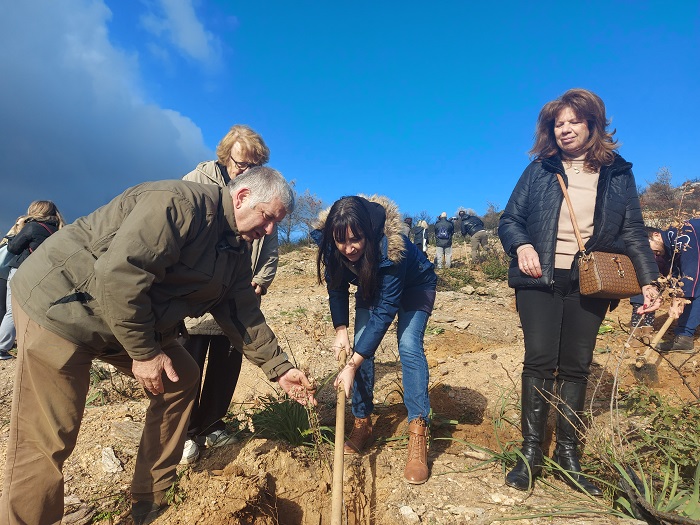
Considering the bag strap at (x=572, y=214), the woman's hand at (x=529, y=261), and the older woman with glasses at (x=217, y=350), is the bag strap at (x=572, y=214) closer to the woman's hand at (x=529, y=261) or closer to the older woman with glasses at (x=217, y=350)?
the woman's hand at (x=529, y=261)

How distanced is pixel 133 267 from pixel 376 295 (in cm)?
137

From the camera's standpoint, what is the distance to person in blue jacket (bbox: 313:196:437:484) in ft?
7.79

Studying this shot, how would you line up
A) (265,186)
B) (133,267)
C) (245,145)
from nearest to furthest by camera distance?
(133,267), (265,186), (245,145)

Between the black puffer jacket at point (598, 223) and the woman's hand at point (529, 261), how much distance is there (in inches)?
1.6

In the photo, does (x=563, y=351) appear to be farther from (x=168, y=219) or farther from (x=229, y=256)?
(x=168, y=219)

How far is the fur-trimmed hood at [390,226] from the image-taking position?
2.43 meters

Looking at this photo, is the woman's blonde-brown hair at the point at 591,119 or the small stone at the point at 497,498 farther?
the woman's blonde-brown hair at the point at 591,119

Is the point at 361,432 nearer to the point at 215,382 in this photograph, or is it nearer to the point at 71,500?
the point at 215,382

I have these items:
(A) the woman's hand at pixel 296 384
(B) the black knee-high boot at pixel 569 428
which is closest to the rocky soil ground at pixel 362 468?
(B) the black knee-high boot at pixel 569 428

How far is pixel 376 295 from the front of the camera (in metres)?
2.54

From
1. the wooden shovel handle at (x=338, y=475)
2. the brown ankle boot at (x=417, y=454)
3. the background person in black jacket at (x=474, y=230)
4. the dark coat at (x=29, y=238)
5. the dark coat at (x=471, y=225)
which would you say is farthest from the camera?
the dark coat at (x=471, y=225)

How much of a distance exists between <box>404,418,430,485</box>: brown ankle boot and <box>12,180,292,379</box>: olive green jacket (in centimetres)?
140

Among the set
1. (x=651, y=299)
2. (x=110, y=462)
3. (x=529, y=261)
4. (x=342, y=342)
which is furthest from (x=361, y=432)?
(x=651, y=299)

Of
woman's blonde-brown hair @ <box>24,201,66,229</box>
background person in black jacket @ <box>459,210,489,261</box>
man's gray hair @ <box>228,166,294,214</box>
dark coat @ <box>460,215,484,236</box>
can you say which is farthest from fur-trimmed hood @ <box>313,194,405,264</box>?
dark coat @ <box>460,215,484,236</box>
